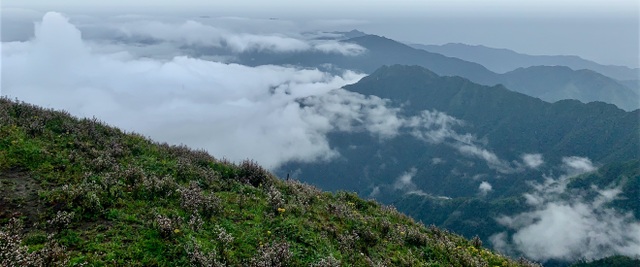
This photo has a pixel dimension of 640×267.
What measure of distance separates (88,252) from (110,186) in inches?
138

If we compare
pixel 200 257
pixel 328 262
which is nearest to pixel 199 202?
pixel 200 257

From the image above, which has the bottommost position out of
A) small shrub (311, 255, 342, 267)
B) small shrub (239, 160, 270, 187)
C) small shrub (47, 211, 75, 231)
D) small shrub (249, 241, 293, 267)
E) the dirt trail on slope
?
small shrub (239, 160, 270, 187)

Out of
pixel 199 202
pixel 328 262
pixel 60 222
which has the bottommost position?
pixel 328 262

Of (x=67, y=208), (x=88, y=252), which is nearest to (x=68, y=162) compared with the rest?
(x=67, y=208)

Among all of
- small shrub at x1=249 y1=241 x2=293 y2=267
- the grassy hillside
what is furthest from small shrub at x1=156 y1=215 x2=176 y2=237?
small shrub at x1=249 y1=241 x2=293 y2=267

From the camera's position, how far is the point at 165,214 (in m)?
10.9

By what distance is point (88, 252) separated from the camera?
8766 millimetres

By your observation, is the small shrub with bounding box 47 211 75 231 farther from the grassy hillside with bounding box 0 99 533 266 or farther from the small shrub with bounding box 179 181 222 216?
the small shrub with bounding box 179 181 222 216

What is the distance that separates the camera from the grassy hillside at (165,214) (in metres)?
9.16

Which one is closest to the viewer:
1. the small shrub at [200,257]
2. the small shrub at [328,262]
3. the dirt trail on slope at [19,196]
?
the small shrub at [200,257]

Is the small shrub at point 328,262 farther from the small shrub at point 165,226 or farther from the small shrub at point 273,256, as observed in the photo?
the small shrub at point 165,226

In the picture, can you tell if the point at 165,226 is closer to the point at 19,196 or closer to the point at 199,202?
the point at 199,202

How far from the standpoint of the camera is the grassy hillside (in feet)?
30.0

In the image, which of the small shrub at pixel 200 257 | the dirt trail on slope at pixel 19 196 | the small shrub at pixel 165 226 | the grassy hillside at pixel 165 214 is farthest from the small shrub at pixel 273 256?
the dirt trail on slope at pixel 19 196
